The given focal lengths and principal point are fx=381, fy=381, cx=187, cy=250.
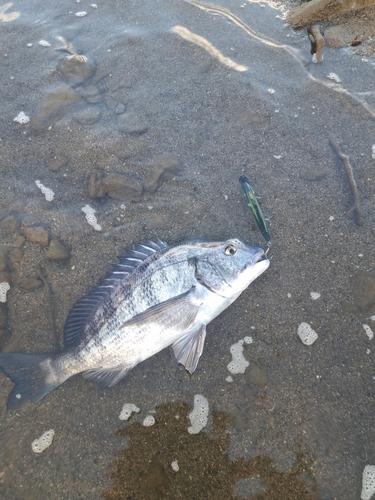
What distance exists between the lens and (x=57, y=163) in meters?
4.75

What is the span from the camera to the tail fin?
3.39 meters

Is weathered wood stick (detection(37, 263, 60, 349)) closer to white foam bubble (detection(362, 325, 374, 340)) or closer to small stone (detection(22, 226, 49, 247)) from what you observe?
small stone (detection(22, 226, 49, 247))

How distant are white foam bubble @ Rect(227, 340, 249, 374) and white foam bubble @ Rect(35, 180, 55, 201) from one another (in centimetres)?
273

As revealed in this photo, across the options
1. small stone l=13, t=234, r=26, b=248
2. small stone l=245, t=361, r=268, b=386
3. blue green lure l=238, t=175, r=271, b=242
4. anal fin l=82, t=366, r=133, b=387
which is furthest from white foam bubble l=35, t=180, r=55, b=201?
small stone l=245, t=361, r=268, b=386

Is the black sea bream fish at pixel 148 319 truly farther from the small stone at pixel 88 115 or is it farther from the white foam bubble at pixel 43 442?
the small stone at pixel 88 115

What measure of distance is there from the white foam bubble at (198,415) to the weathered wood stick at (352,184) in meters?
2.47

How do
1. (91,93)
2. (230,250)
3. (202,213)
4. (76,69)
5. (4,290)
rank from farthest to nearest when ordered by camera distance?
(76,69) < (91,93) < (202,213) < (4,290) < (230,250)

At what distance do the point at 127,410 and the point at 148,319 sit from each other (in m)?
0.86

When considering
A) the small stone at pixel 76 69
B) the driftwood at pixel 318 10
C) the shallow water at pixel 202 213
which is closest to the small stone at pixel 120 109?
the shallow water at pixel 202 213

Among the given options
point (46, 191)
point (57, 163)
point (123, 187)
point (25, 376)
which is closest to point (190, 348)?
point (25, 376)

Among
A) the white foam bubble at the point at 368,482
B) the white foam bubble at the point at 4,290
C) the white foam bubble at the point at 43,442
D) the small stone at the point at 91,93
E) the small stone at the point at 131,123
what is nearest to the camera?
the white foam bubble at the point at 368,482

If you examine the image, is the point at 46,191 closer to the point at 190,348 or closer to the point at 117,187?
the point at 117,187

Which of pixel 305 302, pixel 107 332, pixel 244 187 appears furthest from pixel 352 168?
pixel 107 332

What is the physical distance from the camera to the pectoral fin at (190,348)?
339cm
